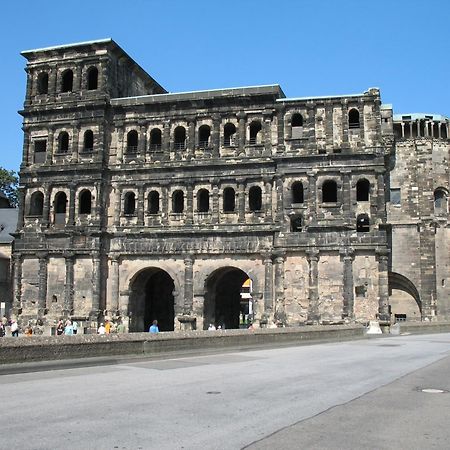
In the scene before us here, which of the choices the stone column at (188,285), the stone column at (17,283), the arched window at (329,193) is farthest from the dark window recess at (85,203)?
the arched window at (329,193)

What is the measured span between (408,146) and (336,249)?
1524 centimetres

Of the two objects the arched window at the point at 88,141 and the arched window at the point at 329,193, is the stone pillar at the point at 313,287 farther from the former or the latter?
the arched window at the point at 88,141

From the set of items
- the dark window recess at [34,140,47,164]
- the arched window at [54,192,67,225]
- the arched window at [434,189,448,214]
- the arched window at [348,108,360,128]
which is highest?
the arched window at [348,108,360,128]

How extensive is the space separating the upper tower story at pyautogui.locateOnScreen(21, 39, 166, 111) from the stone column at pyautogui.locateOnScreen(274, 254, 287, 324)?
15.7m

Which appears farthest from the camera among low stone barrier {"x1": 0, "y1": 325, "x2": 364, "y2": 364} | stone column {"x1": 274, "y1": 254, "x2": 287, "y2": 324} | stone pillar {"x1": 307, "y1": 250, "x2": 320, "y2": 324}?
stone column {"x1": 274, "y1": 254, "x2": 287, "y2": 324}

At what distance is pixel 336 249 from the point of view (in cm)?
3638

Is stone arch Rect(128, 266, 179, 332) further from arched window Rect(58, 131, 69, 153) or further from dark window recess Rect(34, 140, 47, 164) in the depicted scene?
dark window recess Rect(34, 140, 47, 164)

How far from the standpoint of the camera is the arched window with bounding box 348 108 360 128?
1486 inches

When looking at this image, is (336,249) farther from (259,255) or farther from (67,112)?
(67,112)

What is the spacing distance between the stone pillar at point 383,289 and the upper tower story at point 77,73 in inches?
798

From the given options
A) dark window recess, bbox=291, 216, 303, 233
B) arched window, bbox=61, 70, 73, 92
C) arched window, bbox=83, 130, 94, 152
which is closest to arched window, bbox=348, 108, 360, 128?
dark window recess, bbox=291, 216, 303, 233

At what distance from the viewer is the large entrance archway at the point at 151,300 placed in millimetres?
40312

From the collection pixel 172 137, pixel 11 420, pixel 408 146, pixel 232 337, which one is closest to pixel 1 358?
pixel 11 420

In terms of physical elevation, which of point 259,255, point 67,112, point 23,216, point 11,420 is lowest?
point 11,420
